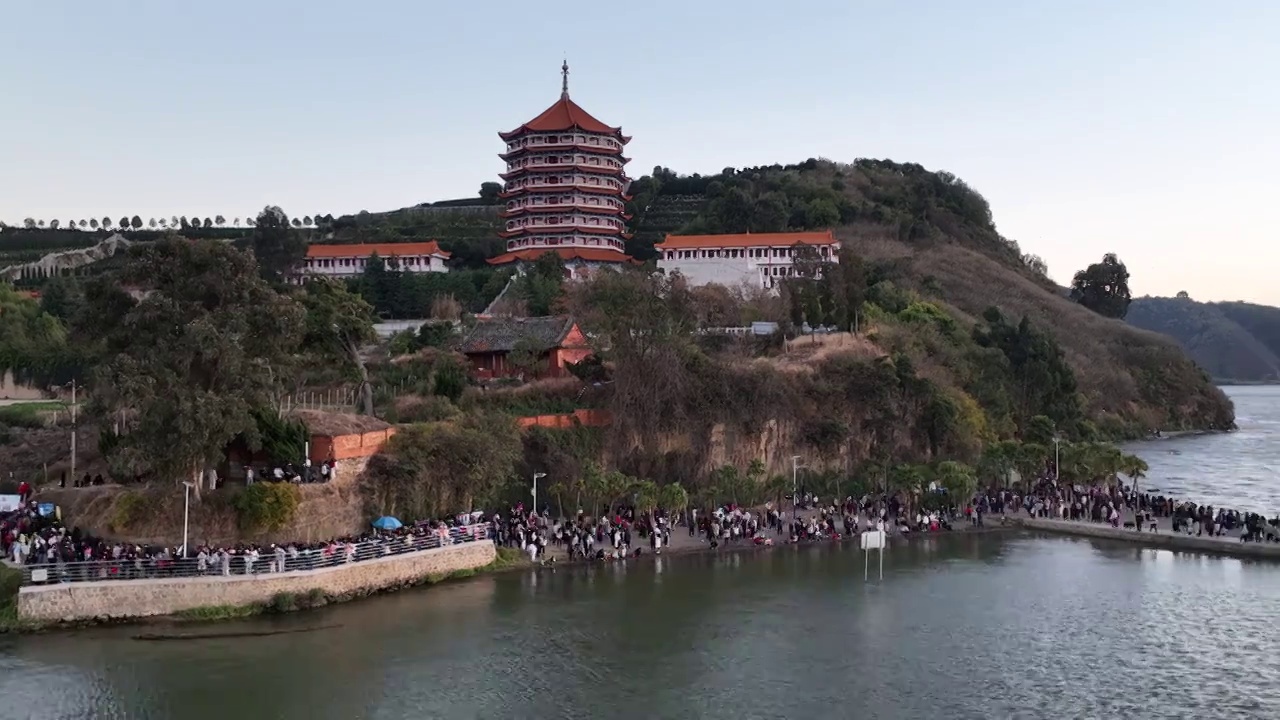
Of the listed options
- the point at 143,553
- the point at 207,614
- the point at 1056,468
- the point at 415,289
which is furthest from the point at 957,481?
the point at 415,289

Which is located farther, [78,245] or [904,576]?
Answer: [78,245]

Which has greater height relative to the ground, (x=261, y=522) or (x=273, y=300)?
(x=273, y=300)

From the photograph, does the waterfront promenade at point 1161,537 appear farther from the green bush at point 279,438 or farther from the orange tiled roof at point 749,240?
the orange tiled roof at point 749,240

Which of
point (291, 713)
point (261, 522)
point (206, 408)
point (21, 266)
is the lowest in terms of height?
point (291, 713)

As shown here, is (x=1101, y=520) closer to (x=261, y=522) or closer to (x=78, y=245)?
(x=261, y=522)

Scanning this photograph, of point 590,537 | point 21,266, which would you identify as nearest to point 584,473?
point 590,537

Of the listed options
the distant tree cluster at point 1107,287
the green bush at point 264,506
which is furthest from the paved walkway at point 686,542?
the distant tree cluster at point 1107,287

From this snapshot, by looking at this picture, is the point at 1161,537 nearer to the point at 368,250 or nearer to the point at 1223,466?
the point at 1223,466
